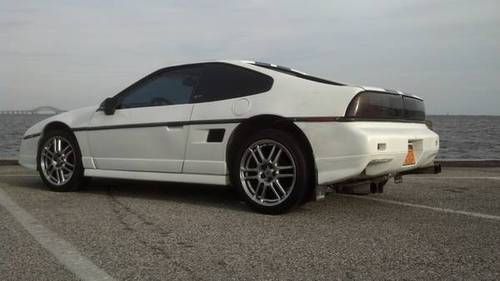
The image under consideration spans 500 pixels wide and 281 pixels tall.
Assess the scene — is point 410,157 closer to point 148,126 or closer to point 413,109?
point 413,109

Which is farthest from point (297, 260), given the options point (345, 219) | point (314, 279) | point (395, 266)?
point (345, 219)

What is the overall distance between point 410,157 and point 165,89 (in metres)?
2.57

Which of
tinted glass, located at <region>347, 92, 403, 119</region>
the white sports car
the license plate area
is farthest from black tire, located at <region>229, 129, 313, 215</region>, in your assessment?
the license plate area

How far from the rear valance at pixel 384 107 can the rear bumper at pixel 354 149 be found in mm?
83

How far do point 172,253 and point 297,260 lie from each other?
0.84 m

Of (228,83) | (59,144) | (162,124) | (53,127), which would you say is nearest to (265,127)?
(228,83)

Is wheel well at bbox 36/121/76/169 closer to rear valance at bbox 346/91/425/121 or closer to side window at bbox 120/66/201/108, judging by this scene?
side window at bbox 120/66/201/108

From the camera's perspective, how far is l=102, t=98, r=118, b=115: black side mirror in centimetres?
602

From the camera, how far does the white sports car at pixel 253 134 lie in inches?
182

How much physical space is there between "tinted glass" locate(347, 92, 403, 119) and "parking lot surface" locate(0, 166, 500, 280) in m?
0.91

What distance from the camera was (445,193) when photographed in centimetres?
633

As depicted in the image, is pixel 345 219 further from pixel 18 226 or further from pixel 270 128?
pixel 18 226

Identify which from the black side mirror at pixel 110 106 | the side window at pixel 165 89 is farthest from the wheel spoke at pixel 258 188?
the black side mirror at pixel 110 106

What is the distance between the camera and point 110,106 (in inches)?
237
